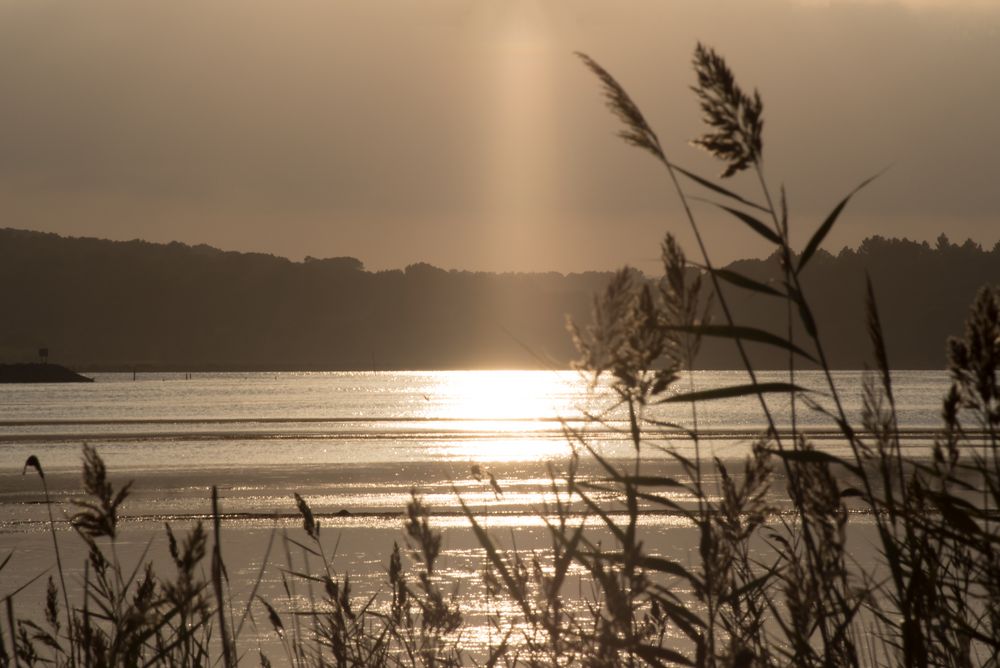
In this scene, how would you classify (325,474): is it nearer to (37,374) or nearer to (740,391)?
(740,391)

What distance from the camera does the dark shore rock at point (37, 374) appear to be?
18738 centimetres

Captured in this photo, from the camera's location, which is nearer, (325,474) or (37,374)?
(325,474)

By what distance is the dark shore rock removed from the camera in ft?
615

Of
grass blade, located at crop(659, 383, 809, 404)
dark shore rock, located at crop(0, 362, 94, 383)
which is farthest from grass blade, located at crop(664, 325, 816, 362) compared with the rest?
dark shore rock, located at crop(0, 362, 94, 383)

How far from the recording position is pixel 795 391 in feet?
7.26

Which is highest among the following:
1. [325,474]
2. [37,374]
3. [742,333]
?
[742,333]

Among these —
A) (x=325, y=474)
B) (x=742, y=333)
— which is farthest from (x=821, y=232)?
(x=325, y=474)

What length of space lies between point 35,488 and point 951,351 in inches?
1078

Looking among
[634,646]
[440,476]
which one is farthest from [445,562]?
[440,476]

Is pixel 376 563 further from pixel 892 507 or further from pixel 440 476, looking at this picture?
pixel 440 476

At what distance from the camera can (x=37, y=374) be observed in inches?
7510

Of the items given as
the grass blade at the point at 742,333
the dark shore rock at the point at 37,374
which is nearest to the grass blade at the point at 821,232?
the grass blade at the point at 742,333

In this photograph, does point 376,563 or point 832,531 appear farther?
point 376,563

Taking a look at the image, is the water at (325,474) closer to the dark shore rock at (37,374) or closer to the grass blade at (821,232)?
the grass blade at (821,232)
